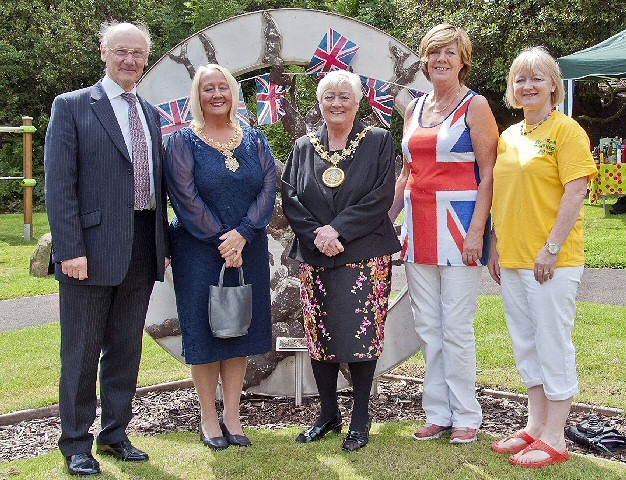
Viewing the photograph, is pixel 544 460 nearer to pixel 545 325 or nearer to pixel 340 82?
pixel 545 325

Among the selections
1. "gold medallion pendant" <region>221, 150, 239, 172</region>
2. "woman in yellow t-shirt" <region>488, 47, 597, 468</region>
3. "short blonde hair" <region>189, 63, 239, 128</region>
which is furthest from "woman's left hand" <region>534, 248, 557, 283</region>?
"short blonde hair" <region>189, 63, 239, 128</region>

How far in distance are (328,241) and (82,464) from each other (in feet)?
4.54

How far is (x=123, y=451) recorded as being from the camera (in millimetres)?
3637

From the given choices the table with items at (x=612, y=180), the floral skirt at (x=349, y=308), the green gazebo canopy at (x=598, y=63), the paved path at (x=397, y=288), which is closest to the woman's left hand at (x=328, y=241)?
the floral skirt at (x=349, y=308)

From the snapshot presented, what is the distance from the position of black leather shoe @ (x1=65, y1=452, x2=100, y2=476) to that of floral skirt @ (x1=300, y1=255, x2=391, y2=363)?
107 cm

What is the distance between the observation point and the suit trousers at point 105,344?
342 cm

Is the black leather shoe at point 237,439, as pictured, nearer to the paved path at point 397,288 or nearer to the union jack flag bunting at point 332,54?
the union jack flag bunting at point 332,54

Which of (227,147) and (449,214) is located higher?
(227,147)

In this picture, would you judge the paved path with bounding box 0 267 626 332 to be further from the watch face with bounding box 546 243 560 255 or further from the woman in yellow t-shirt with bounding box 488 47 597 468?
the watch face with bounding box 546 243 560 255

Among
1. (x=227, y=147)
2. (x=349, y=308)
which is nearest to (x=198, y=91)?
(x=227, y=147)

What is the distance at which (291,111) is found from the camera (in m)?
4.59

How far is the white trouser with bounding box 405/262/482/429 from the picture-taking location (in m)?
3.68

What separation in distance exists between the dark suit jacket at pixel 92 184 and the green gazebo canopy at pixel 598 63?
8.18 metres

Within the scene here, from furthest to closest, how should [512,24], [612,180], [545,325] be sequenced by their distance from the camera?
[512,24], [612,180], [545,325]
